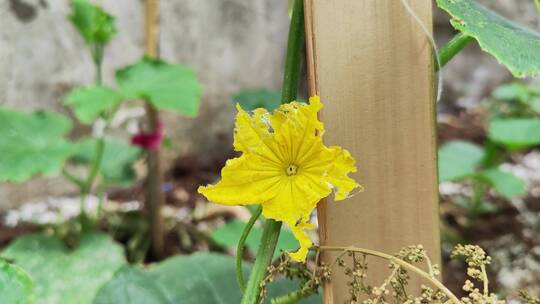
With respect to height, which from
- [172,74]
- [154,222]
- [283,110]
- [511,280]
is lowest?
[511,280]

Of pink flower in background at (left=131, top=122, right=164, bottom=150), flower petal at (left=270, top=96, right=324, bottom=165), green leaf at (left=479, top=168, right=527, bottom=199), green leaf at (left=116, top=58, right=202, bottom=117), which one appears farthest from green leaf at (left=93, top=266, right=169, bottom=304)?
green leaf at (left=479, top=168, right=527, bottom=199)

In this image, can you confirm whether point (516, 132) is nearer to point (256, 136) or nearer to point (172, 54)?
point (172, 54)

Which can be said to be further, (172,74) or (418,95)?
(172,74)

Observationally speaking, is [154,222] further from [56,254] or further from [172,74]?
[172,74]

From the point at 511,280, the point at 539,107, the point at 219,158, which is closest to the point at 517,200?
the point at 539,107

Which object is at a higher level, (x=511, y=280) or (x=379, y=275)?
(x=379, y=275)

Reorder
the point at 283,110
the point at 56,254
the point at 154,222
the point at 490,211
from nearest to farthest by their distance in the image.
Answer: the point at 283,110
the point at 56,254
the point at 154,222
the point at 490,211

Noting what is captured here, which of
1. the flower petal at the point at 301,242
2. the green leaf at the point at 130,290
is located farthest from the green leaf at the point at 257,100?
the flower petal at the point at 301,242
